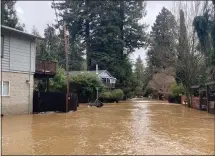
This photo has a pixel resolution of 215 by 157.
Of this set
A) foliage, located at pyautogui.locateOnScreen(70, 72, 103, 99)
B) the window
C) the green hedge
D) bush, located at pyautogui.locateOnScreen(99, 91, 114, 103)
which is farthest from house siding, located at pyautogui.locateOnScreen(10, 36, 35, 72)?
the green hedge

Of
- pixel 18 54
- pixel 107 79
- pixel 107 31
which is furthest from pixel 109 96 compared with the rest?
pixel 18 54

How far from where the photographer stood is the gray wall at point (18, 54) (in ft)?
62.8

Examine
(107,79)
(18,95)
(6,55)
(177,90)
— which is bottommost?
(18,95)

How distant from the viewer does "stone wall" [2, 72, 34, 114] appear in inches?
742

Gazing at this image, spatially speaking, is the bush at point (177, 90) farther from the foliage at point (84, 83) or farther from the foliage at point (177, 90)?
the foliage at point (84, 83)

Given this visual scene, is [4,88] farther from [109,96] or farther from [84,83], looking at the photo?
[109,96]

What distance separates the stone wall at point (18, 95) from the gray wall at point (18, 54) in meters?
0.45

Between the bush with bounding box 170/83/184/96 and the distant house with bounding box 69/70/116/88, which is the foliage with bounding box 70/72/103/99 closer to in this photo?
the distant house with bounding box 69/70/116/88

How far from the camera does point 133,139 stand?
1025cm

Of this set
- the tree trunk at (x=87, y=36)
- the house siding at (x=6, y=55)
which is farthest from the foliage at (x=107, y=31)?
the house siding at (x=6, y=55)

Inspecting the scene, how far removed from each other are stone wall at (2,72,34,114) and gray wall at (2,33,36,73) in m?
0.45

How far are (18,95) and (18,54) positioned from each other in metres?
2.73

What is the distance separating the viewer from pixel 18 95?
1988cm

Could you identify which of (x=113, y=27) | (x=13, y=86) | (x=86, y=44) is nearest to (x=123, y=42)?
(x=113, y=27)
